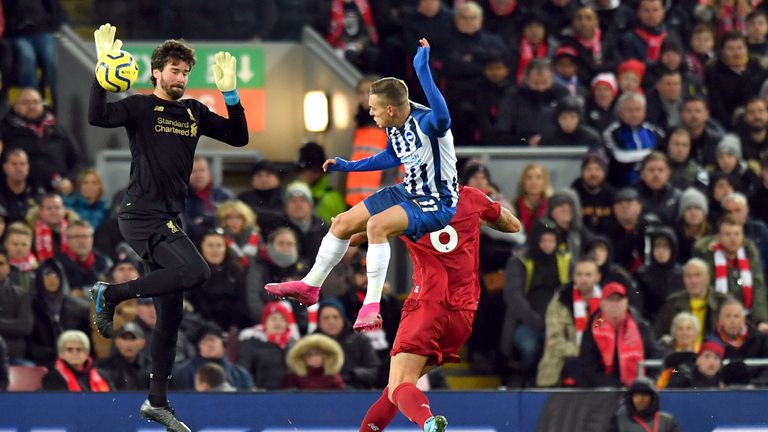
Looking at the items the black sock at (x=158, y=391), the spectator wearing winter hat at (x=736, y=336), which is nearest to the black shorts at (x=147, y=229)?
the black sock at (x=158, y=391)

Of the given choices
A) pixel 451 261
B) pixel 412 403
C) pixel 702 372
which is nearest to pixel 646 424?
pixel 702 372

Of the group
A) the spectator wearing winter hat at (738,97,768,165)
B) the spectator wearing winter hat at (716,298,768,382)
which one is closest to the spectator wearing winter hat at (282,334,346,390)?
the spectator wearing winter hat at (716,298,768,382)

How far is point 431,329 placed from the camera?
10758 mm

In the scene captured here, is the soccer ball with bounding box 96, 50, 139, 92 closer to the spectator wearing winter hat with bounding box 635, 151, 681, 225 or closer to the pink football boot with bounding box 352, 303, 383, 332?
the pink football boot with bounding box 352, 303, 383, 332

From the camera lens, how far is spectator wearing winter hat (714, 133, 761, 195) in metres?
16.5

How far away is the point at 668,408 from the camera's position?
40.5 ft

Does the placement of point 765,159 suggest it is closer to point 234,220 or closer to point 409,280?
point 409,280

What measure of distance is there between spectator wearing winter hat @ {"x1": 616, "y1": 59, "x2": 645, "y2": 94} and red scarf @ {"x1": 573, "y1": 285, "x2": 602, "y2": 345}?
11.0 feet

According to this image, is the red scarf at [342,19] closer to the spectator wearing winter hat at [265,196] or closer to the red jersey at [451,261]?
the spectator wearing winter hat at [265,196]

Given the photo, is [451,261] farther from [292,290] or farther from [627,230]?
[627,230]

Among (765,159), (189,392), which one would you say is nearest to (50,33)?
(189,392)

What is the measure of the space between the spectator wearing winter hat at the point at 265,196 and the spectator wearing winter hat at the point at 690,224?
3463 millimetres

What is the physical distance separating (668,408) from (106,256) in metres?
5.07

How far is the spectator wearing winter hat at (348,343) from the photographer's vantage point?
45.8 feet
